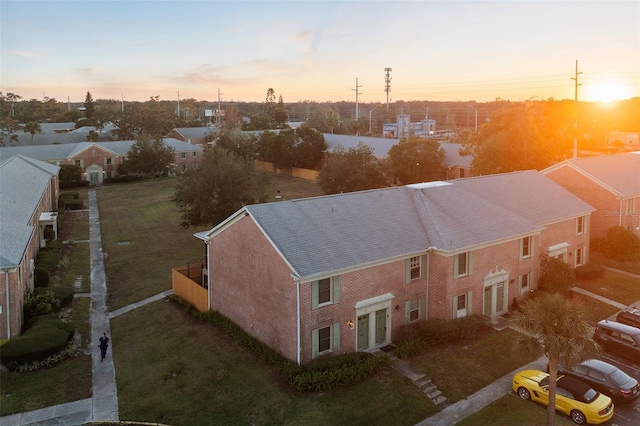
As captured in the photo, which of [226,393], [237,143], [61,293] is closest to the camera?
[226,393]

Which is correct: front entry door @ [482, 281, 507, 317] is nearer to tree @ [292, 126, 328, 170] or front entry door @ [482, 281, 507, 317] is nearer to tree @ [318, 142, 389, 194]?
tree @ [318, 142, 389, 194]

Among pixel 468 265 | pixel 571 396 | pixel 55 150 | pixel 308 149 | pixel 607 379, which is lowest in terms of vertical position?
pixel 571 396

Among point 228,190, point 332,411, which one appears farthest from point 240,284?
point 228,190

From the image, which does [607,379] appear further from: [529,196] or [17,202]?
[17,202]

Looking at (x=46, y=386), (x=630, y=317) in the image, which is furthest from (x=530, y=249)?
(x=46, y=386)

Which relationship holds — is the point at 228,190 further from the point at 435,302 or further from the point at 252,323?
the point at 435,302
